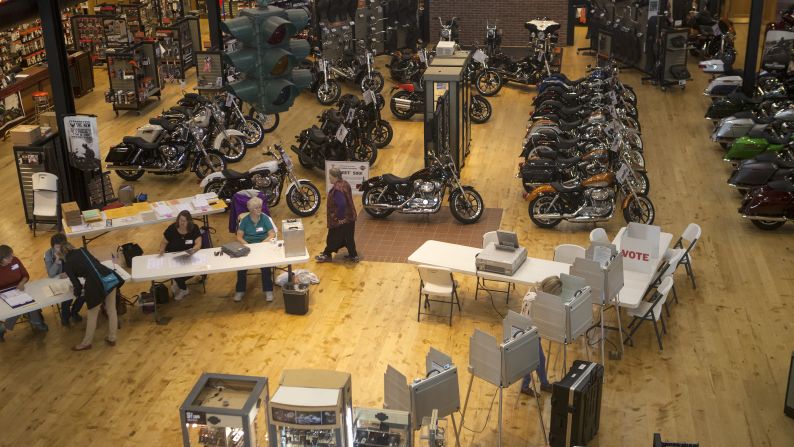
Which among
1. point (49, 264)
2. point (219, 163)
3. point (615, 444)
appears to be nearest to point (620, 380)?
point (615, 444)

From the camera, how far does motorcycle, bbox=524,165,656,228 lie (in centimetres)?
1256

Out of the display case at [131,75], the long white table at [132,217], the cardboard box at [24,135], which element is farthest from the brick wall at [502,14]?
the long white table at [132,217]

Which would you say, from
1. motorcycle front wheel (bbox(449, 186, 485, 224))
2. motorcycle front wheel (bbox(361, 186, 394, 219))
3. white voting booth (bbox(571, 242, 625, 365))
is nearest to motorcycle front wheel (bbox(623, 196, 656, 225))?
motorcycle front wheel (bbox(449, 186, 485, 224))

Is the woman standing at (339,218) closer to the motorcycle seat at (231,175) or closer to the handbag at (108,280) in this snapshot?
the motorcycle seat at (231,175)

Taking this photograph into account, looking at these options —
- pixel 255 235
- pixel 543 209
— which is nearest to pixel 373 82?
pixel 543 209

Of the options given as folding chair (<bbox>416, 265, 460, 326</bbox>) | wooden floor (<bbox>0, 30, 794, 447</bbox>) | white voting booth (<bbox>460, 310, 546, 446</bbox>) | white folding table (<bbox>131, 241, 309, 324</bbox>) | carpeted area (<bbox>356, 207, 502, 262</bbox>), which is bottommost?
carpeted area (<bbox>356, 207, 502, 262</bbox>)

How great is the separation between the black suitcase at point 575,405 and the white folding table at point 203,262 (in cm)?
359

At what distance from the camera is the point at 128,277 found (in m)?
10.3

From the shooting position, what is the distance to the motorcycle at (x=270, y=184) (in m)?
13.2

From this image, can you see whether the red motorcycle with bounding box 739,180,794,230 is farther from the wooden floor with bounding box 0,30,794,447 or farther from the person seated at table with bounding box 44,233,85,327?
the person seated at table with bounding box 44,233,85,327

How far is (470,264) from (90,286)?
3876mm

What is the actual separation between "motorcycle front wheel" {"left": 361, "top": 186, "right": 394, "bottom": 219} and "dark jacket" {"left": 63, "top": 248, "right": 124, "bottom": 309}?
4.29 metres

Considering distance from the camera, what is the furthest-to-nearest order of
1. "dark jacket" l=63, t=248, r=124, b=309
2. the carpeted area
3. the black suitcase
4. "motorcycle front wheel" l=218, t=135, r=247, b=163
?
"motorcycle front wheel" l=218, t=135, r=247, b=163 → the carpeted area → "dark jacket" l=63, t=248, r=124, b=309 → the black suitcase

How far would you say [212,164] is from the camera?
14.7 meters
